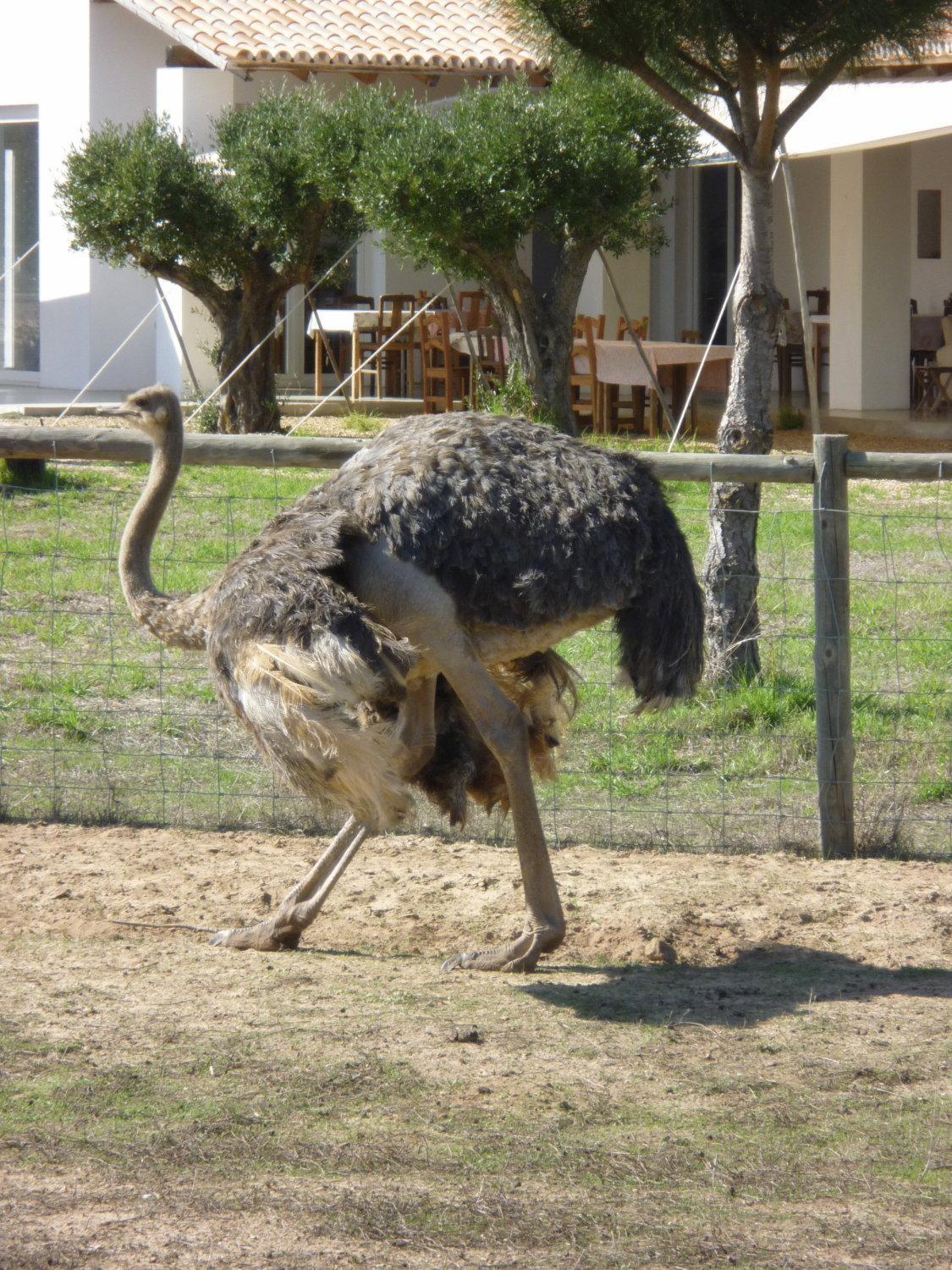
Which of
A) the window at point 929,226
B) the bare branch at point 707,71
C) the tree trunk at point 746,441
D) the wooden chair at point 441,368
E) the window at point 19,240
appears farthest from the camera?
the window at point 929,226

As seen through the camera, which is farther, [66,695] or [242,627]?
[66,695]

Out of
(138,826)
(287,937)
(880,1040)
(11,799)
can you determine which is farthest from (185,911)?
(880,1040)

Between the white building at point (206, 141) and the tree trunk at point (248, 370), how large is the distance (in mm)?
2728

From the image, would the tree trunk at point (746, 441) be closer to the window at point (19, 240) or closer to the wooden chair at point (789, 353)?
the wooden chair at point (789, 353)

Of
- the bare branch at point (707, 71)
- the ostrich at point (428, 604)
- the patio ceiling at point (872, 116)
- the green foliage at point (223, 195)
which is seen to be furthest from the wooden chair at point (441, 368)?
the ostrich at point (428, 604)

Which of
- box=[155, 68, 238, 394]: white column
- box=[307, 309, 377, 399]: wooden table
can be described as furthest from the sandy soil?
box=[307, 309, 377, 399]: wooden table

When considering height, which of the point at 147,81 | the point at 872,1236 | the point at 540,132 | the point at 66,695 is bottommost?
the point at 872,1236

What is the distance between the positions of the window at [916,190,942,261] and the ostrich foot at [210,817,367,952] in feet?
53.5

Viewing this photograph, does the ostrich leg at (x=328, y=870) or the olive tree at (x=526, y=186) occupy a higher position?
the olive tree at (x=526, y=186)

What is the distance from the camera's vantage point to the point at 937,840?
5641mm

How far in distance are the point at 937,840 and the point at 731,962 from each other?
1.39 meters

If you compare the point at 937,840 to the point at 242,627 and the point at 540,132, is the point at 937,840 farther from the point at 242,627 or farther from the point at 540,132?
the point at 540,132

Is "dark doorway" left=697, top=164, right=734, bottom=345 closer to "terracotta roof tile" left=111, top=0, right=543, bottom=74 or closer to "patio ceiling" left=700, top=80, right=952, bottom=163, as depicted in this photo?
"terracotta roof tile" left=111, top=0, right=543, bottom=74

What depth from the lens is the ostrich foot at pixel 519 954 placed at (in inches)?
173
